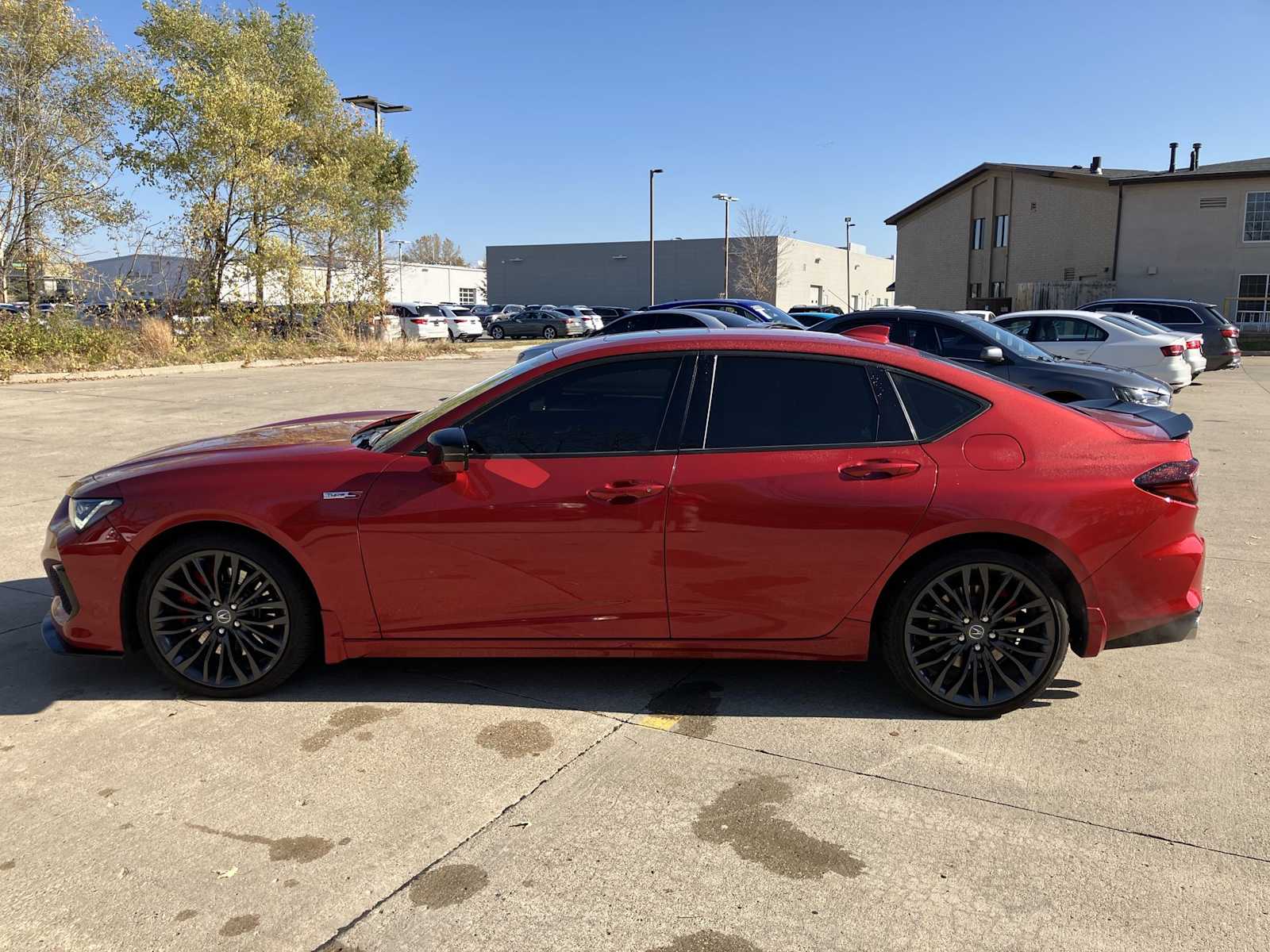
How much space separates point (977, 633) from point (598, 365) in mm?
1911

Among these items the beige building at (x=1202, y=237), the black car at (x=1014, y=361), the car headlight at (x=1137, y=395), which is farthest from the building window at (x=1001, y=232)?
the car headlight at (x=1137, y=395)

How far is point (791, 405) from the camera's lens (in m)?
3.92

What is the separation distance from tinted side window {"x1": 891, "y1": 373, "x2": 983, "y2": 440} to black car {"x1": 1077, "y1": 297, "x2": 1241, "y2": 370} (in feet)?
59.9

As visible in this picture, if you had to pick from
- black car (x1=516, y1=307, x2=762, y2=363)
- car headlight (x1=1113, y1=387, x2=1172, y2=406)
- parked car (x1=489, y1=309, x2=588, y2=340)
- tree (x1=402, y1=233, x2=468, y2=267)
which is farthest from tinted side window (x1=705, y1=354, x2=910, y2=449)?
tree (x1=402, y1=233, x2=468, y2=267)

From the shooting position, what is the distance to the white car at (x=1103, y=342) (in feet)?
49.7

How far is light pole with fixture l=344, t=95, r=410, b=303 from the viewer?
3111 cm

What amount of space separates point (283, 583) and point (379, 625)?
1.43ft


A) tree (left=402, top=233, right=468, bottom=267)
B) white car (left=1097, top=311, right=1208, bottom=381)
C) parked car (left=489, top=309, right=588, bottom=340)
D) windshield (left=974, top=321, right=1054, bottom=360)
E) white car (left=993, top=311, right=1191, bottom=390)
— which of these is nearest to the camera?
windshield (left=974, top=321, right=1054, bottom=360)

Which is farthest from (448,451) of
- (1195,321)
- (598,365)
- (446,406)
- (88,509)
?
(1195,321)

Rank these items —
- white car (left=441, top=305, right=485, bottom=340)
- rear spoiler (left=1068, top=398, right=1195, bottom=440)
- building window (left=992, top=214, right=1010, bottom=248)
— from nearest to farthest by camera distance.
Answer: rear spoiler (left=1068, top=398, right=1195, bottom=440)
building window (left=992, top=214, right=1010, bottom=248)
white car (left=441, top=305, right=485, bottom=340)

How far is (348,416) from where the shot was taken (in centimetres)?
547

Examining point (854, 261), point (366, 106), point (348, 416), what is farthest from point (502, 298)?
point (348, 416)

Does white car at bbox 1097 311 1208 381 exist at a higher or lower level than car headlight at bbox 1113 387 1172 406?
higher

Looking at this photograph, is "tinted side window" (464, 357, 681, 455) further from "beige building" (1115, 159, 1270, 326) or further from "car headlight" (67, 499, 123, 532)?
"beige building" (1115, 159, 1270, 326)
